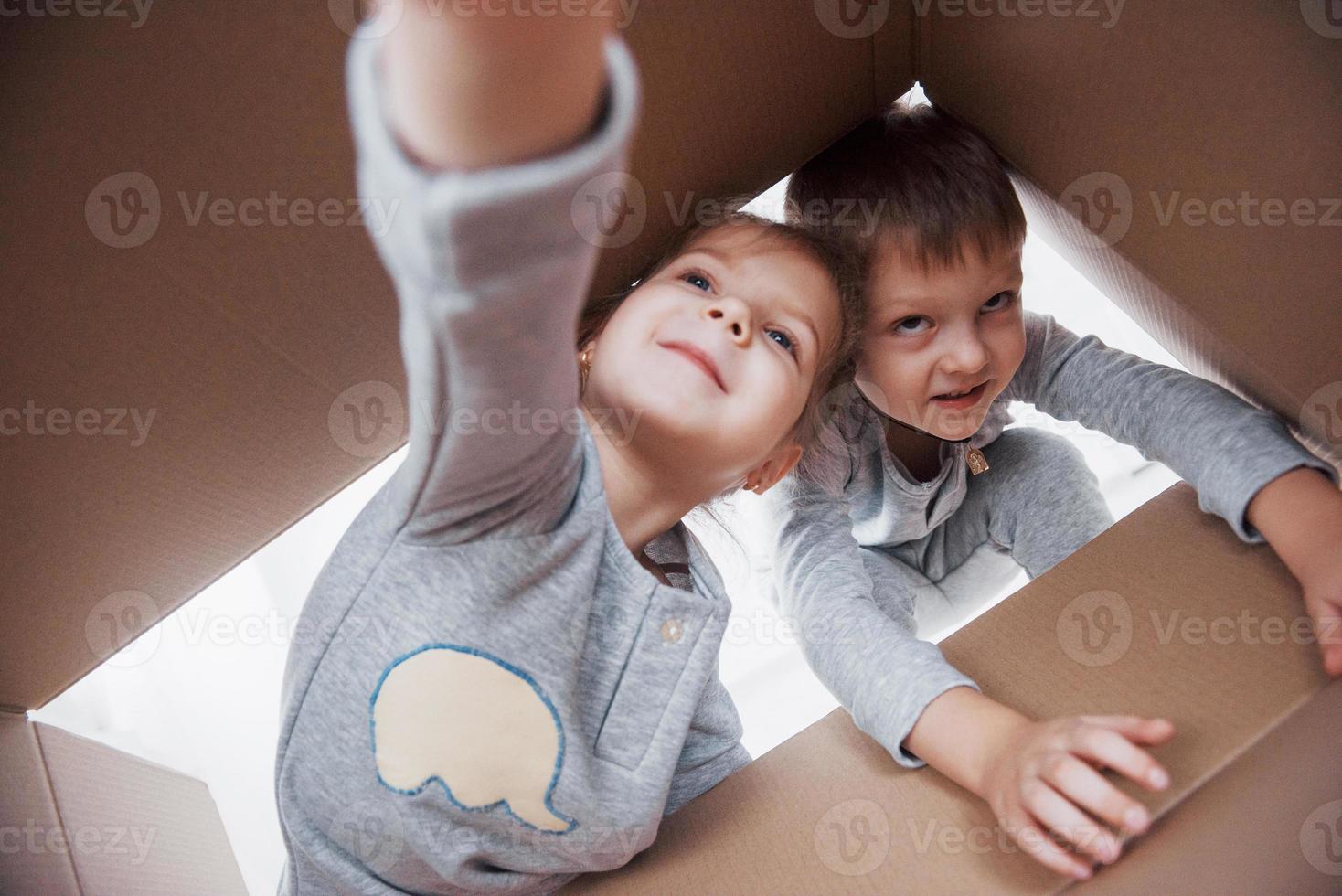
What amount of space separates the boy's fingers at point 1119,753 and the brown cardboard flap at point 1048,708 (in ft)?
0.07

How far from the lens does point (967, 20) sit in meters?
0.65

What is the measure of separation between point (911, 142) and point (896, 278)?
0.10 metres

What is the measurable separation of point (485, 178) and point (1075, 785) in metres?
0.39

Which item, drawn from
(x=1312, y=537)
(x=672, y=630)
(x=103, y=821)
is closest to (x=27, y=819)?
(x=103, y=821)

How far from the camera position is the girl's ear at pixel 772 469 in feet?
2.27

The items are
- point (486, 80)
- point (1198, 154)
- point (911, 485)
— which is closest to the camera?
point (486, 80)

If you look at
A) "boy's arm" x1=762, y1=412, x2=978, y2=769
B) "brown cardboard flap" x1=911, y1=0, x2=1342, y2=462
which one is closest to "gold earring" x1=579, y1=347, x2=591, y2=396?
"boy's arm" x1=762, y1=412, x2=978, y2=769

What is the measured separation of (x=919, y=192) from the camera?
69 cm

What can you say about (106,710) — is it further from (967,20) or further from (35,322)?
(967,20)

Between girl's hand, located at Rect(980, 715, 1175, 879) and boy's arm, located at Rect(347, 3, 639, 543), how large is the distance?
312 millimetres

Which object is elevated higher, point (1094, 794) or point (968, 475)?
point (1094, 794)

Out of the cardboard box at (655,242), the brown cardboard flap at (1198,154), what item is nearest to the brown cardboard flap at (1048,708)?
the cardboard box at (655,242)

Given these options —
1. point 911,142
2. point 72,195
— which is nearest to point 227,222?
point 72,195

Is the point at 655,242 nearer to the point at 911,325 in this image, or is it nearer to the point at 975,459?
the point at 911,325
